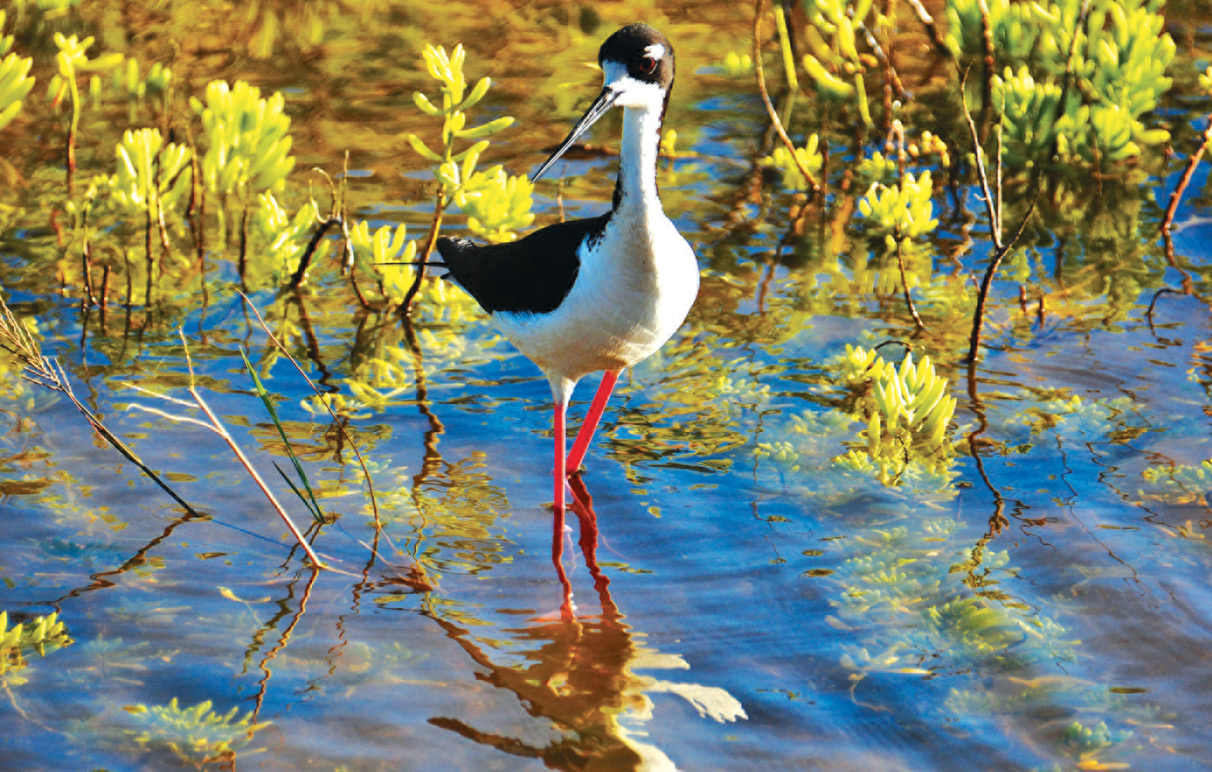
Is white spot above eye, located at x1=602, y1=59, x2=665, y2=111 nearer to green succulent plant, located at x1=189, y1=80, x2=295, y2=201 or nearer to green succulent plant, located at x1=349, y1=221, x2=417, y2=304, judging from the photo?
green succulent plant, located at x1=349, y1=221, x2=417, y2=304

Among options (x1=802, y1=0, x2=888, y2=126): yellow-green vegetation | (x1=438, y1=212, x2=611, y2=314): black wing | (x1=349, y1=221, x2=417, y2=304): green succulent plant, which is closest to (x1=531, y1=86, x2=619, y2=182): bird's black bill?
(x1=438, y1=212, x2=611, y2=314): black wing

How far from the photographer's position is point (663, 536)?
4477 mm

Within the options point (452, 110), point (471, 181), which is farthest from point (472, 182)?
point (452, 110)

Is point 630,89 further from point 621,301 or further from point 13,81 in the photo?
point 13,81

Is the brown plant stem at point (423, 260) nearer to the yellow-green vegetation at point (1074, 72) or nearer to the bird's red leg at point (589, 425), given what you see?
the bird's red leg at point (589, 425)

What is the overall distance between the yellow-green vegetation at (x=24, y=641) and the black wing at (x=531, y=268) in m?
1.84

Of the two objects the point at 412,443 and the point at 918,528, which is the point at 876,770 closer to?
the point at 918,528

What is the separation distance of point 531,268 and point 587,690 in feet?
5.01

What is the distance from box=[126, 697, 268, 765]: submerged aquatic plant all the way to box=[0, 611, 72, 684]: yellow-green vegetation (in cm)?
40

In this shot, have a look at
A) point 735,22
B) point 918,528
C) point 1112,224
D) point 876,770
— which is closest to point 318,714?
point 876,770

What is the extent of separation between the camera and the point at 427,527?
4.50 metres

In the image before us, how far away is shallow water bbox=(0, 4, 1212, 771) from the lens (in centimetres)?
359

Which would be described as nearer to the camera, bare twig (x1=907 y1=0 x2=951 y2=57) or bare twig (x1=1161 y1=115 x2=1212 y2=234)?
bare twig (x1=1161 y1=115 x2=1212 y2=234)

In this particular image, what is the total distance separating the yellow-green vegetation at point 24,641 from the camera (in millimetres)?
3691
